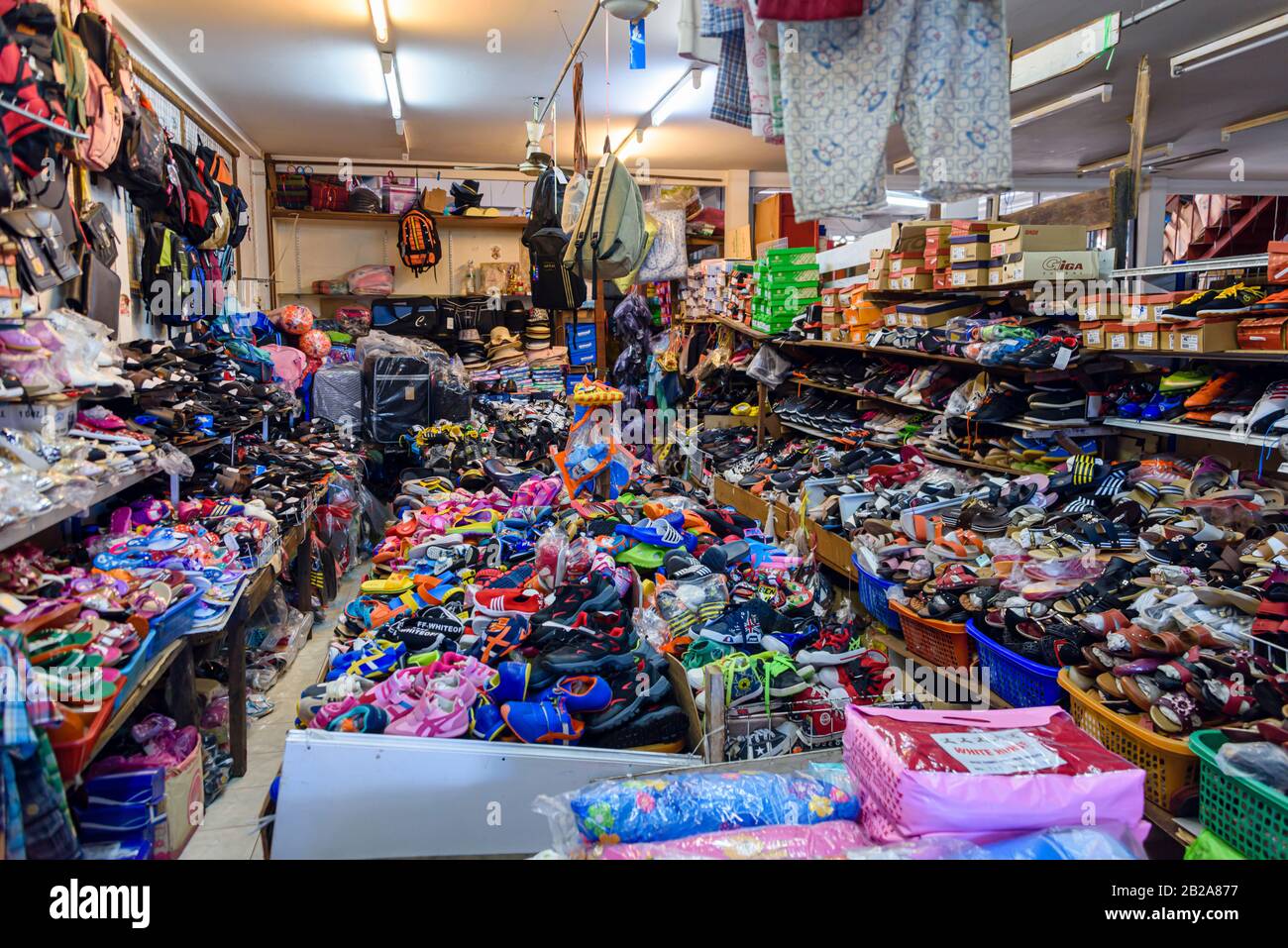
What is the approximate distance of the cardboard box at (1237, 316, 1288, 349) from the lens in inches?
125

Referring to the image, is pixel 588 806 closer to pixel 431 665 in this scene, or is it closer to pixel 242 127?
pixel 431 665

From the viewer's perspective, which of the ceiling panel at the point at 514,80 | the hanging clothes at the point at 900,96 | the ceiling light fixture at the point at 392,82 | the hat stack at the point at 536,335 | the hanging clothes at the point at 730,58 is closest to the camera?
the hanging clothes at the point at 900,96

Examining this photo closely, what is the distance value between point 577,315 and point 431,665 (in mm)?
8167

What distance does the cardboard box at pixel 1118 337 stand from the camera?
374 centimetres

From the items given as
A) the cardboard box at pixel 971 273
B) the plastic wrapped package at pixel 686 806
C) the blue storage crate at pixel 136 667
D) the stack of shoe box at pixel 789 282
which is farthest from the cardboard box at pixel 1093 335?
the blue storage crate at pixel 136 667

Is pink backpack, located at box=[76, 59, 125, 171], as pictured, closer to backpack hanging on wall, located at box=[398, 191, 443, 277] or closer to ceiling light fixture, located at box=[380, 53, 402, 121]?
ceiling light fixture, located at box=[380, 53, 402, 121]

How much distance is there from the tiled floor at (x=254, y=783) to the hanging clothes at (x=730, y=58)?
2.50 meters

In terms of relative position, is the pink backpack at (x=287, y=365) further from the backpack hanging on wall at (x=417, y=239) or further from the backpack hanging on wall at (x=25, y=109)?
the backpack hanging on wall at (x=25, y=109)

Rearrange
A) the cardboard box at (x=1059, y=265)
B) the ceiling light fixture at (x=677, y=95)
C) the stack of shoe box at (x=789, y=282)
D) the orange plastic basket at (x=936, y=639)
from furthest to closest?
the stack of shoe box at (x=789, y=282) → the ceiling light fixture at (x=677, y=95) → the cardboard box at (x=1059, y=265) → the orange plastic basket at (x=936, y=639)

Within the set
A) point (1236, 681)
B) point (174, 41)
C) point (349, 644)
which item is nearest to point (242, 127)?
point (174, 41)

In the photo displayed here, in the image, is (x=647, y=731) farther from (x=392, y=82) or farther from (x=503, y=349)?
(x=503, y=349)

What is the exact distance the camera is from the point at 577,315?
34.7ft

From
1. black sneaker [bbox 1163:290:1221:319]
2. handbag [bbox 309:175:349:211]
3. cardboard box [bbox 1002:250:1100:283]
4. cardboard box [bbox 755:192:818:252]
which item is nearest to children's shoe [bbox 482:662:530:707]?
black sneaker [bbox 1163:290:1221:319]

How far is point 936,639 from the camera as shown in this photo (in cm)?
326
